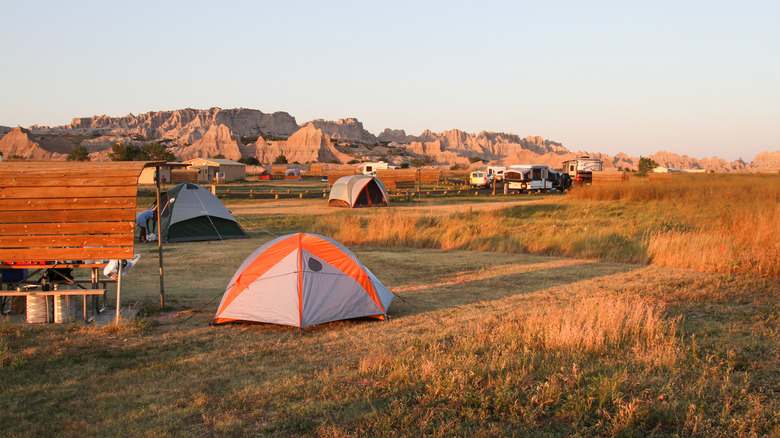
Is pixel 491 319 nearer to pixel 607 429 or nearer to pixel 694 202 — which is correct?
pixel 607 429

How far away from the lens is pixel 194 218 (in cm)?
1850

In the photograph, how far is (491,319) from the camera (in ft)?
27.7

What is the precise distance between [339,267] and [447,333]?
2000mm

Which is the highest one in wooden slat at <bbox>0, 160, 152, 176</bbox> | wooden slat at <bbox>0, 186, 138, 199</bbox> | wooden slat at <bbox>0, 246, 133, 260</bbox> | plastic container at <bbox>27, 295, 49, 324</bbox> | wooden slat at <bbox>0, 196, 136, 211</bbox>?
wooden slat at <bbox>0, 160, 152, 176</bbox>

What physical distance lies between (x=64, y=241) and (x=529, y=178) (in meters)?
39.8

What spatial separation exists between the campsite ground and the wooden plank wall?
1.09 metres

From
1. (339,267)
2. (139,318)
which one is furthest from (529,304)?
(139,318)

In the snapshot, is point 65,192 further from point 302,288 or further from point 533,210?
point 533,210

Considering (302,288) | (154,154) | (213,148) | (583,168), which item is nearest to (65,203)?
(302,288)

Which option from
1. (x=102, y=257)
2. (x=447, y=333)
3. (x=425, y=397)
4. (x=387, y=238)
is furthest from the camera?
(x=387, y=238)

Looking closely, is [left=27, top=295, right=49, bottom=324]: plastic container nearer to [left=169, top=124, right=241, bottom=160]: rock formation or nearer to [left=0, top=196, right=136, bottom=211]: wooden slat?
[left=0, top=196, right=136, bottom=211]: wooden slat

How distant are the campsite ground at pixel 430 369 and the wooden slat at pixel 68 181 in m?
1.97

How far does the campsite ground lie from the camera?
16.4 ft

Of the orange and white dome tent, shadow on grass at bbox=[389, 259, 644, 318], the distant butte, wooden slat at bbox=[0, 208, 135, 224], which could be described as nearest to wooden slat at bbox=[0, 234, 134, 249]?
wooden slat at bbox=[0, 208, 135, 224]
